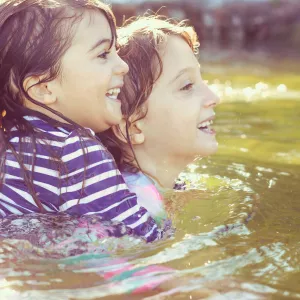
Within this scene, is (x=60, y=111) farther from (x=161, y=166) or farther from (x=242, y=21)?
(x=242, y=21)

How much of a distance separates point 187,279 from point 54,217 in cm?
71

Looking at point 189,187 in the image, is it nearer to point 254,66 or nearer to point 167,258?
point 167,258

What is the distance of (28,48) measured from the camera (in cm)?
303

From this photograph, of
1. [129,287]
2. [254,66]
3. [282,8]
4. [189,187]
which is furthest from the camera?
[282,8]

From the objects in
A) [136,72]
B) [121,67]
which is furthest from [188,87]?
[121,67]

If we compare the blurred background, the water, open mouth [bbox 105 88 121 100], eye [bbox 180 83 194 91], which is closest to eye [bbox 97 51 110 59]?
open mouth [bbox 105 88 121 100]

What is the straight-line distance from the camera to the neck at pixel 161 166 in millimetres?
3635

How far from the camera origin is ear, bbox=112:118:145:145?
3.58 meters

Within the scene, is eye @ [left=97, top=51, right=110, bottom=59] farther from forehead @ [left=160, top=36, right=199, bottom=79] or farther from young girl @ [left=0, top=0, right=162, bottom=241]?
forehead @ [left=160, top=36, right=199, bottom=79]

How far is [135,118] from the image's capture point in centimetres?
357

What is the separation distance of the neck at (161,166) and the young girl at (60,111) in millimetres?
428

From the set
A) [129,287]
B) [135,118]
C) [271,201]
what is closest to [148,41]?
[135,118]

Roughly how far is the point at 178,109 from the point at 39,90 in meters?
0.75

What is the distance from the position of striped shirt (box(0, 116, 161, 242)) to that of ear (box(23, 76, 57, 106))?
0.59ft
